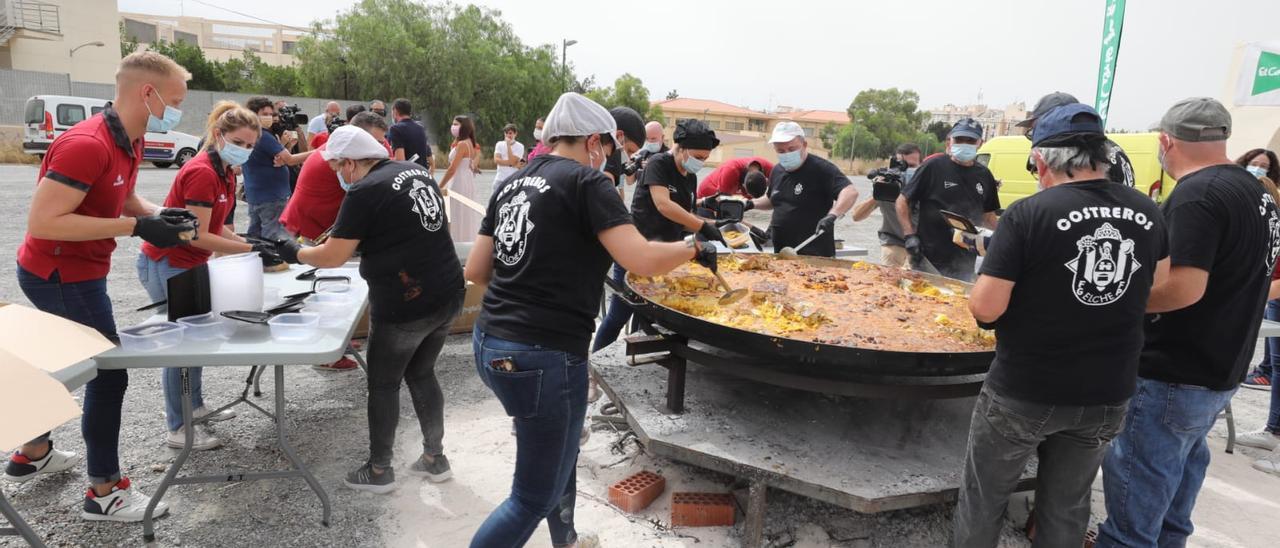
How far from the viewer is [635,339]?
3.38 meters

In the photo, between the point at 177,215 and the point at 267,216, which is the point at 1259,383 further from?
the point at 267,216

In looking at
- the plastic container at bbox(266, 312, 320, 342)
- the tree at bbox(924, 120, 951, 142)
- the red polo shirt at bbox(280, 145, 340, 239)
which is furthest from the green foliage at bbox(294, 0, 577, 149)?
the tree at bbox(924, 120, 951, 142)

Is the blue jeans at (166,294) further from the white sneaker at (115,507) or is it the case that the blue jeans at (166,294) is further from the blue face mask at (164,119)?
the blue face mask at (164,119)

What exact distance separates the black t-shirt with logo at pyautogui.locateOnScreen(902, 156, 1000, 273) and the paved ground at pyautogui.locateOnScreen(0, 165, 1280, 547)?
2099mm

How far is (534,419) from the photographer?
2227mm

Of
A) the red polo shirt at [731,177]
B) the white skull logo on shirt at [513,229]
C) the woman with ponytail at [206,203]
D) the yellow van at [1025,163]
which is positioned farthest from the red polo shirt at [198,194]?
the yellow van at [1025,163]

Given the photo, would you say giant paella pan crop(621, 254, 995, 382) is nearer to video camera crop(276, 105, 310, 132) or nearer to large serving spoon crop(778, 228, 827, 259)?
large serving spoon crop(778, 228, 827, 259)

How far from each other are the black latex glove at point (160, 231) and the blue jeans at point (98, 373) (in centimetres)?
42

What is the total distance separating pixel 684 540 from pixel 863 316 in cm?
Result: 144

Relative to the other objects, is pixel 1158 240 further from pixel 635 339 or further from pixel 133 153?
pixel 133 153

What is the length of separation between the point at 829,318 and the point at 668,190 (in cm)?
153

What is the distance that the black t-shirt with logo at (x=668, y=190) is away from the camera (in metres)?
4.46

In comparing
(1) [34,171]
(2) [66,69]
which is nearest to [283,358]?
(1) [34,171]

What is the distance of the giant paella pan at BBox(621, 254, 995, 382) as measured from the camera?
9.35ft
